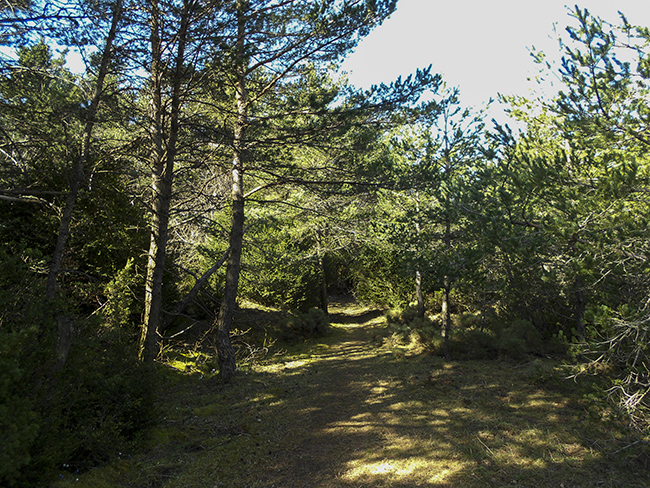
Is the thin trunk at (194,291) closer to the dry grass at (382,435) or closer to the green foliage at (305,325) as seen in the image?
the dry grass at (382,435)

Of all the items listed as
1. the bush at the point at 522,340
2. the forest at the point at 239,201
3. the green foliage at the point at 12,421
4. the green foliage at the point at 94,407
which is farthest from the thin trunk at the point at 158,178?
the bush at the point at 522,340

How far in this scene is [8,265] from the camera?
4258mm

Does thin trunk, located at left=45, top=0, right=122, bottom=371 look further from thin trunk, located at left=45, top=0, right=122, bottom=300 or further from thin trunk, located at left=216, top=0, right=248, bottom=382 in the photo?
thin trunk, located at left=216, top=0, right=248, bottom=382

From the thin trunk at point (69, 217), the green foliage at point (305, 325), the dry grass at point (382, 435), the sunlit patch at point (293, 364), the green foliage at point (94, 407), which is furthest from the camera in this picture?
the green foliage at point (305, 325)

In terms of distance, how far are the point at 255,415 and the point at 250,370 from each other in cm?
331

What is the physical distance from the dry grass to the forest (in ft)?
1.63

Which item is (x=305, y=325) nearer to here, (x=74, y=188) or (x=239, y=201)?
(x=239, y=201)

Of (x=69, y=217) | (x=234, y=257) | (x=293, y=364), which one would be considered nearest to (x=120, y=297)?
(x=234, y=257)

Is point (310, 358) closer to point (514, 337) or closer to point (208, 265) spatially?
point (208, 265)

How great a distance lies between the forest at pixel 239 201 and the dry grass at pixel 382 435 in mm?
496

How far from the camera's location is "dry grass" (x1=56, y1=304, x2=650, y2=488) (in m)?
4.38

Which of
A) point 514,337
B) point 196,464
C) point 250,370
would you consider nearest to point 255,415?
point 196,464

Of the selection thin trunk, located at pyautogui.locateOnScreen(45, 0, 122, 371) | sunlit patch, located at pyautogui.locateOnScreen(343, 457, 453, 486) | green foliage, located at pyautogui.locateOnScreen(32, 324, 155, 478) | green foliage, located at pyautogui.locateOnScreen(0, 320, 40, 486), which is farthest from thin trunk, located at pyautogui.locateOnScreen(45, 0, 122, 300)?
sunlit patch, located at pyautogui.locateOnScreen(343, 457, 453, 486)

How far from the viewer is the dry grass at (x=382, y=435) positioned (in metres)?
4.38
